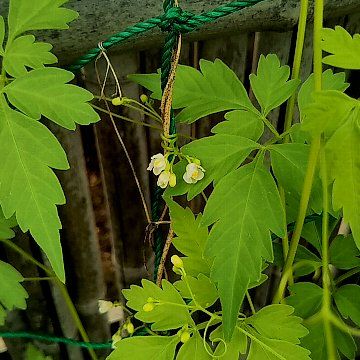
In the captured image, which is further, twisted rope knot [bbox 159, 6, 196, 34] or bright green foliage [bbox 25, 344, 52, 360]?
bright green foliage [bbox 25, 344, 52, 360]

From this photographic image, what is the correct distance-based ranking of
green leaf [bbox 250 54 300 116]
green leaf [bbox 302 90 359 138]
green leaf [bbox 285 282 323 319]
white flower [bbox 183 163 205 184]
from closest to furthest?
green leaf [bbox 302 90 359 138] < white flower [bbox 183 163 205 184] < green leaf [bbox 250 54 300 116] < green leaf [bbox 285 282 323 319]

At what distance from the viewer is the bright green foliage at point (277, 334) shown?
0.88 metres

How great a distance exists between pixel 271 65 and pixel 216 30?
0.15m

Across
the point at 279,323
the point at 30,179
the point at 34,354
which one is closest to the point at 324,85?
the point at 279,323

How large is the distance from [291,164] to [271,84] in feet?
0.60

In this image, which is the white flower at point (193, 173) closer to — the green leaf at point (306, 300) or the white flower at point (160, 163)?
the white flower at point (160, 163)

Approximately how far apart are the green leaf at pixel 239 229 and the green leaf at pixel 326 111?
0.14 m

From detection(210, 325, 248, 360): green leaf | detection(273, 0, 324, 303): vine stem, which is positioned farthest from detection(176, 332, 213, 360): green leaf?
detection(273, 0, 324, 303): vine stem

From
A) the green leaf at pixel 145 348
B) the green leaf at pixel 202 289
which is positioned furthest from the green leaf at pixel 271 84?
the green leaf at pixel 145 348

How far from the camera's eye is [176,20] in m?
0.80

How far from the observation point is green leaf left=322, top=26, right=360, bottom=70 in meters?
0.75

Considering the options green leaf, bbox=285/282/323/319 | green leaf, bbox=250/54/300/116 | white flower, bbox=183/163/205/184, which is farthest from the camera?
green leaf, bbox=285/282/323/319

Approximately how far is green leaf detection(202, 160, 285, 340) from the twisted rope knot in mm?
236

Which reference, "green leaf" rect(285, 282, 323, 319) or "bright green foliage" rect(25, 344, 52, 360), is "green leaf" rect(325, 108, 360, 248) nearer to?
"green leaf" rect(285, 282, 323, 319)
